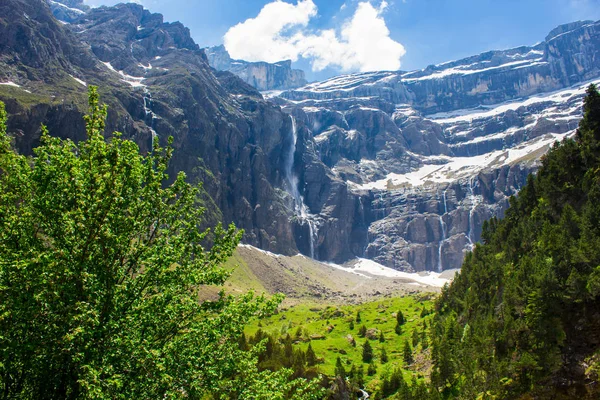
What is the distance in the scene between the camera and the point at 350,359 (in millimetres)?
48375

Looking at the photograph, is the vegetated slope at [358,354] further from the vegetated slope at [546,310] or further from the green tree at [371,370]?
the vegetated slope at [546,310]

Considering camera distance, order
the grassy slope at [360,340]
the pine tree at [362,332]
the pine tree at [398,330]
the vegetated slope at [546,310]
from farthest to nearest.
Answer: the pine tree at [398,330] → the pine tree at [362,332] → the grassy slope at [360,340] → the vegetated slope at [546,310]

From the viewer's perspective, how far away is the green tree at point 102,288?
1059cm

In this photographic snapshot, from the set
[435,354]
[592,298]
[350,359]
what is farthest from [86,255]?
[350,359]

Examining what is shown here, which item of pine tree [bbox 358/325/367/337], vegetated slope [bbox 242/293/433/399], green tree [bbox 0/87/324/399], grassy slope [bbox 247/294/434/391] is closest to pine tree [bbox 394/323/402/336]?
vegetated slope [bbox 242/293/433/399]

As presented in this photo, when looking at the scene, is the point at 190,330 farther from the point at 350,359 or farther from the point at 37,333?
the point at 350,359

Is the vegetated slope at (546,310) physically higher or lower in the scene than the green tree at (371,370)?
higher

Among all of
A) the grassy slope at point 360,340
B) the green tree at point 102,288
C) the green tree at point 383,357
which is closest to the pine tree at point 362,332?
the grassy slope at point 360,340

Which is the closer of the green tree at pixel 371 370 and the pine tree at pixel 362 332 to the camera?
the green tree at pixel 371 370

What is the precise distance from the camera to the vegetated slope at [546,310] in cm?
2412

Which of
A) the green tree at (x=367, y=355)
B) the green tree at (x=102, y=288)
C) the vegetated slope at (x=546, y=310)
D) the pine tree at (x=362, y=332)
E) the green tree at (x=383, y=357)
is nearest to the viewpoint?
the green tree at (x=102, y=288)

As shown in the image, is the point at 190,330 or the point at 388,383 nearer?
the point at 190,330

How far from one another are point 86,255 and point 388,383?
3454cm

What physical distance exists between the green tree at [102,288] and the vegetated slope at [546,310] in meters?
18.6
